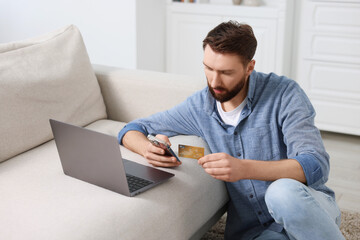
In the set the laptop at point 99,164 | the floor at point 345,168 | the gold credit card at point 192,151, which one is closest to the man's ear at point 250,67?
the gold credit card at point 192,151

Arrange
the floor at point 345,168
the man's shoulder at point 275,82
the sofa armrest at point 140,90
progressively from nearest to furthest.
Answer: the man's shoulder at point 275,82 → the sofa armrest at point 140,90 → the floor at point 345,168

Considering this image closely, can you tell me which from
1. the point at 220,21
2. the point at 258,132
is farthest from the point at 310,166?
the point at 220,21

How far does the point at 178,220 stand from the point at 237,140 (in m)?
0.36

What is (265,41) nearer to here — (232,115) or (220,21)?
(220,21)

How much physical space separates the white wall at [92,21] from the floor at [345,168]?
157 centimetres

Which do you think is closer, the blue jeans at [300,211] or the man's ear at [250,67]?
the blue jeans at [300,211]

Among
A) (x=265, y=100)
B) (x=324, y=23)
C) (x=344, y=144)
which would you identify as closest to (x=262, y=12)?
(x=324, y=23)

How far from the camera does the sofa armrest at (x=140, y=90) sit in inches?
94.4

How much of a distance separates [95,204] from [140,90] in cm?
100

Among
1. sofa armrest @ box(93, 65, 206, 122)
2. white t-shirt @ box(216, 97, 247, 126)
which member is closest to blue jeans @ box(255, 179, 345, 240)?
white t-shirt @ box(216, 97, 247, 126)

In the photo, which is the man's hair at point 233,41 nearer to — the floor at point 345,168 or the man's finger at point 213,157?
the man's finger at point 213,157

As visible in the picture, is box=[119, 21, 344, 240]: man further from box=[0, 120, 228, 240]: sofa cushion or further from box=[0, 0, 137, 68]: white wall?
box=[0, 0, 137, 68]: white wall

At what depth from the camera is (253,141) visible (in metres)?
1.82

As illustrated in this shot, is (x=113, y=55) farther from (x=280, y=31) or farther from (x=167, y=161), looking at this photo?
(x=167, y=161)
